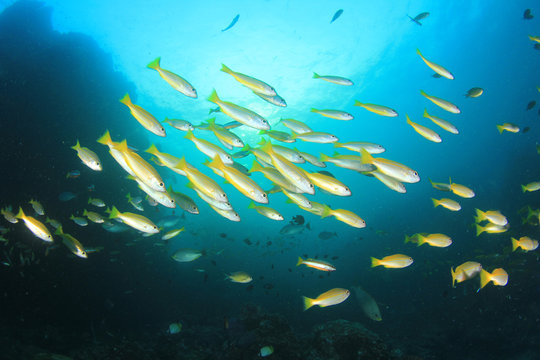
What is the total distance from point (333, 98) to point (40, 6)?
31.1 meters

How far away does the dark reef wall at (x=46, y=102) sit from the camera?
10.4m

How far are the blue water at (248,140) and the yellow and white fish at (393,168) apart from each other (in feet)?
22.5

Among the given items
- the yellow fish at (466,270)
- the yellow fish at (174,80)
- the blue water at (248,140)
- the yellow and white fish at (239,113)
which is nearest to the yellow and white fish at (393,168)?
the yellow and white fish at (239,113)

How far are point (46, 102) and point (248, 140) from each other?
30001mm

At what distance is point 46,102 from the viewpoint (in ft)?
40.4

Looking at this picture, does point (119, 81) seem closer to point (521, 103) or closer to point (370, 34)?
point (370, 34)

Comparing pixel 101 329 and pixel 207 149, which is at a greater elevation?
pixel 207 149

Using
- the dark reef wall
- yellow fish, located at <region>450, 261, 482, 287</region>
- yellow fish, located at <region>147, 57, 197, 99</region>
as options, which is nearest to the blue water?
the dark reef wall

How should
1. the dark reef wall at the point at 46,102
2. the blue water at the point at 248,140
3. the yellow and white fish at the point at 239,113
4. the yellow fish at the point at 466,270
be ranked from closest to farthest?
the yellow and white fish at the point at 239,113, the yellow fish at the point at 466,270, the dark reef wall at the point at 46,102, the blue water at the point at 248,140

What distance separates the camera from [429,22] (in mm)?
25156

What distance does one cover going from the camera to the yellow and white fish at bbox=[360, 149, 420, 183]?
3744mm

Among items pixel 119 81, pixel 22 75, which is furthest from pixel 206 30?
pixel 22 75

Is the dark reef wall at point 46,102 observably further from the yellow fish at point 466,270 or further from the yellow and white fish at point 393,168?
the yellow fish at point 466,270

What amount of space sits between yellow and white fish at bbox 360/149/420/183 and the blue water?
687cm
